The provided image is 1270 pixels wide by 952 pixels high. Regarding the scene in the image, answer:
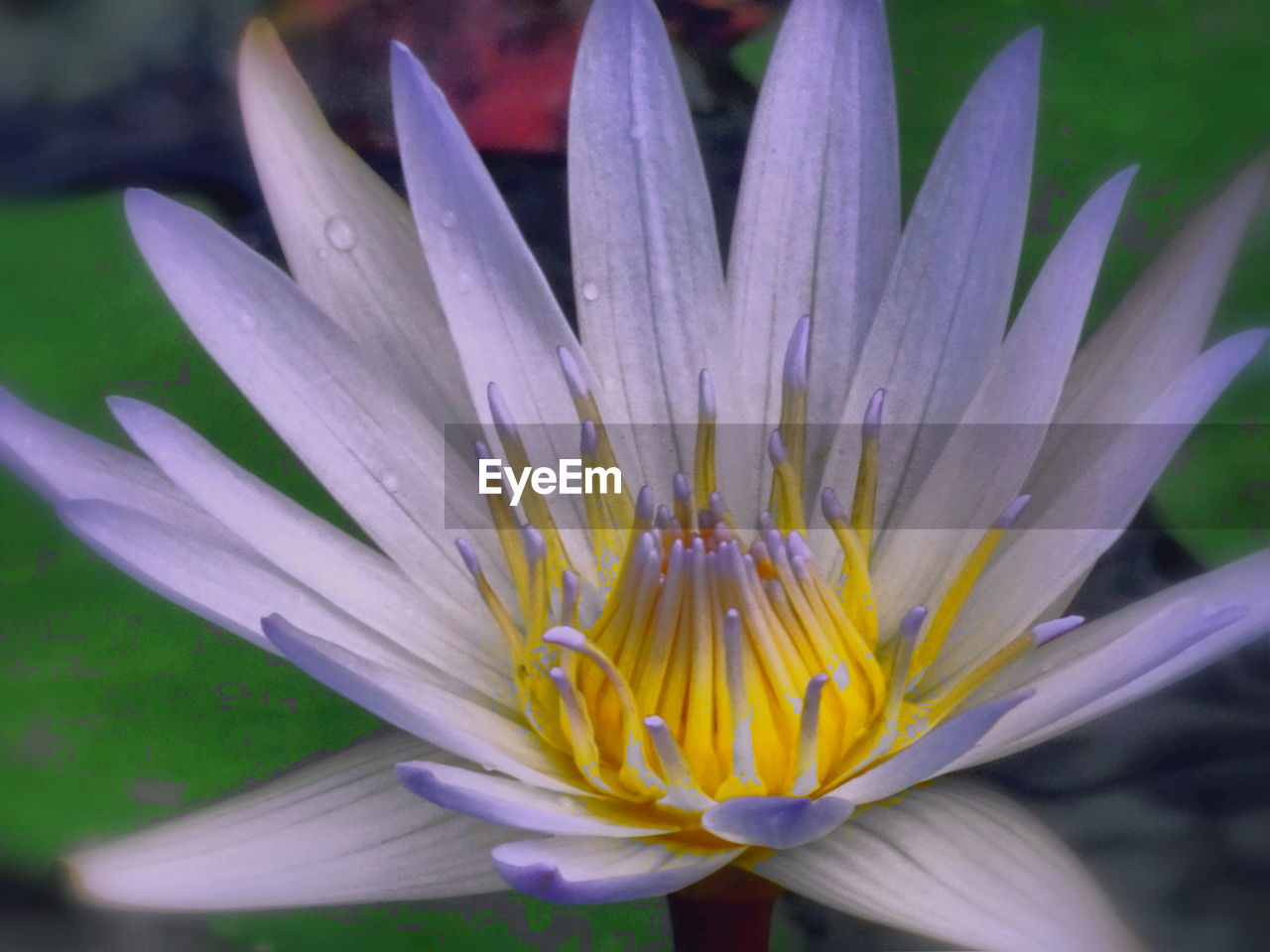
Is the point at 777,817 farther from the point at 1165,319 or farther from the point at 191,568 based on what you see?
the point at 1165,319

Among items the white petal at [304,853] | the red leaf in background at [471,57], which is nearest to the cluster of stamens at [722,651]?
the white petal at [304,853]

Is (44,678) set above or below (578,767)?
above

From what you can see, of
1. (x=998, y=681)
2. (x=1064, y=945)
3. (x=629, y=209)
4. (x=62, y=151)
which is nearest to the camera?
(x=1064, y=945)

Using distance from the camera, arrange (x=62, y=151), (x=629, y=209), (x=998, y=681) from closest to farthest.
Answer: (x=998, y=681), (x=629, y=209), (x=62, y=151)

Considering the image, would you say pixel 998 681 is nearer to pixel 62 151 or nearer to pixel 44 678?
pixel 44 678

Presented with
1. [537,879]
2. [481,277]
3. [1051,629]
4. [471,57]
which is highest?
[471,57]

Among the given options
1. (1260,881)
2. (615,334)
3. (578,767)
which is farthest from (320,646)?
(1260,881)

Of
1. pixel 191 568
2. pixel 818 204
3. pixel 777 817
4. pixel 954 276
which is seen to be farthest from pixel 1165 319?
pixel 191 568
